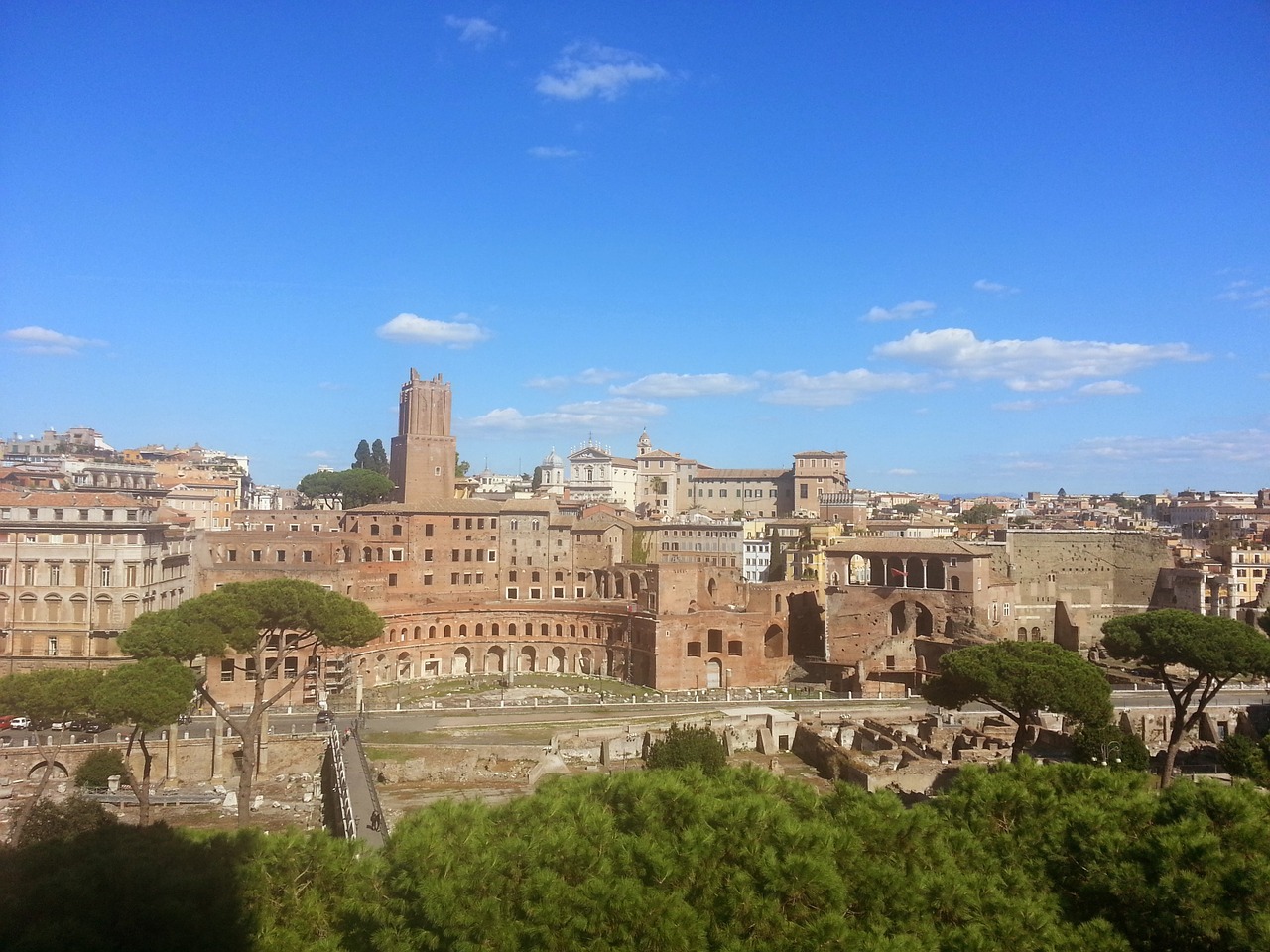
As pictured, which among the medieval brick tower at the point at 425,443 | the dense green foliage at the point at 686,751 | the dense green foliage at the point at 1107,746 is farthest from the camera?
the medieval brick tower at the point at 425,443

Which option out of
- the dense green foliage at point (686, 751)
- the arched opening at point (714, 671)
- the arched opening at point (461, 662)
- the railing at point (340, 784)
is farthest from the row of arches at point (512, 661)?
the dense green foliage at point (686, 751)

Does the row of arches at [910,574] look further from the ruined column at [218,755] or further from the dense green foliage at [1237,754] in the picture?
the ruined column at [218,755]

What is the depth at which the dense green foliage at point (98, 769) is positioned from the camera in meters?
31.0

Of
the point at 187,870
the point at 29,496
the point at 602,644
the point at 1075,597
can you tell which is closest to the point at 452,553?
the point at 602,644

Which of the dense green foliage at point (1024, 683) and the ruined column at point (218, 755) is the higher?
the dense green foliage at point (1024, 683)

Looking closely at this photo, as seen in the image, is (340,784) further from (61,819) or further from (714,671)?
(714,671)

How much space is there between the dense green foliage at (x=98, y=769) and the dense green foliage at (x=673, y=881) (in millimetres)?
20594

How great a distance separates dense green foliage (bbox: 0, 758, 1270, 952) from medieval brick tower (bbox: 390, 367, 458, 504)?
5666 cm

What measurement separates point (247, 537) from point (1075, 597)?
47613mm

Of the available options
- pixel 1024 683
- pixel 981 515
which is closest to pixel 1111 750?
pixel 1024 683

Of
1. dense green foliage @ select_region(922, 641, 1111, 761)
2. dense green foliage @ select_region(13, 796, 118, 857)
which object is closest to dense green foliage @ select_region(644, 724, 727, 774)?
dense green foliage @ select_region(922, 641, 1111, 761)

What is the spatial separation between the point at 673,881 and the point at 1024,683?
24769mm

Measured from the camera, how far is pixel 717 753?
32062 mm

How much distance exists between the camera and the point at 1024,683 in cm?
3303
